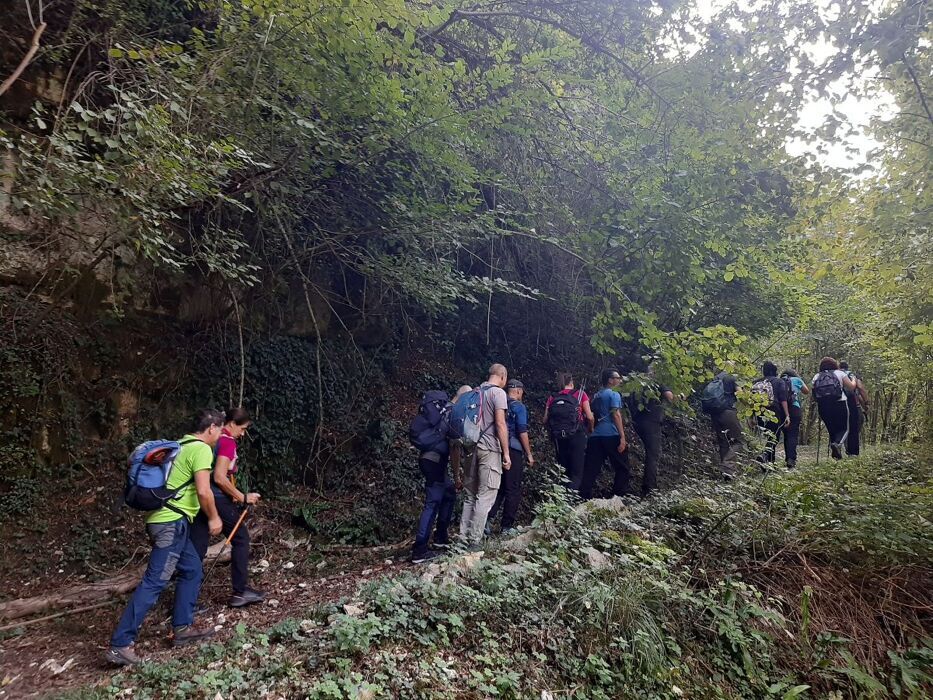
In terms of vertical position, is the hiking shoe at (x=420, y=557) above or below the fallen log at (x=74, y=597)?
above

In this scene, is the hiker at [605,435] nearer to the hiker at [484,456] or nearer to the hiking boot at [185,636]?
the hiker at [484,456]

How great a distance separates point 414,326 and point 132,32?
6125 millimetres

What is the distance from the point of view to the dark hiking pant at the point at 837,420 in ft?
29.4

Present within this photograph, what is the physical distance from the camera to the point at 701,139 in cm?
732

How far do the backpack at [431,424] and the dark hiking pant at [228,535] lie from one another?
6.35ft

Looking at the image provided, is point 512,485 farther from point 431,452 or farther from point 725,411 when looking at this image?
point 725,411

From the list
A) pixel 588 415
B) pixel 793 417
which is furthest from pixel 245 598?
pixel 793 417

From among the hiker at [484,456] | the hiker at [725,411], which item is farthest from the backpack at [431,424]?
the hiker at [725,411]

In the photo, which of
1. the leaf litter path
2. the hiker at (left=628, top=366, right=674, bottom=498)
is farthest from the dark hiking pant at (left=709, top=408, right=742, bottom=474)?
the leaf litter path

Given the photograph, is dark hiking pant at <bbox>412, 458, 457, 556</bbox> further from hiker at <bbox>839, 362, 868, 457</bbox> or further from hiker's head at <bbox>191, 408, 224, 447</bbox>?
hiker at <bbox>839, 362, 868, 457</bbox>

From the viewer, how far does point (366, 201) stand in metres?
7.76

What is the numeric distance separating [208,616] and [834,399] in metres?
9.50

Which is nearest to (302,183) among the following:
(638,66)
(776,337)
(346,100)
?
(346,100)

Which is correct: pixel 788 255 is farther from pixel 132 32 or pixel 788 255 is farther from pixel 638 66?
pixel 132 32
